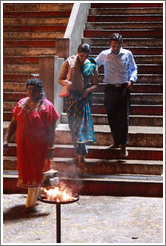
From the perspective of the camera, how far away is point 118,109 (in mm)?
5441

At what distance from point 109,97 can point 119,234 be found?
1975 mm

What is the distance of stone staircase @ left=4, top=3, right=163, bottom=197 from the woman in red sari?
581mm

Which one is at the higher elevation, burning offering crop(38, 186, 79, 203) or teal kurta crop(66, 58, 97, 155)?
teal kurta crop(66, 58, 97, 155)

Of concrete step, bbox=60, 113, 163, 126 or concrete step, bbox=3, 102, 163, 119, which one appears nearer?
concrete step, bbox=60, 113, 163, 126

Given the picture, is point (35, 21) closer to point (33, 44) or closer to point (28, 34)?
point (28, 34)

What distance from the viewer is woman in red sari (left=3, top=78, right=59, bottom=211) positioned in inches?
82.6

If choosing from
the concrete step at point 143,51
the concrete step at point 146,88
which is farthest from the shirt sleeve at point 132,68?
the concrete step at point 143,51

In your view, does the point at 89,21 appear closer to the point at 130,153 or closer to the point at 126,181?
the point at 130,153

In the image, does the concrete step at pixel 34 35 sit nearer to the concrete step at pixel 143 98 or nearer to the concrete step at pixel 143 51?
the concrete step at pixel 143 51

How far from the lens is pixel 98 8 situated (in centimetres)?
1047

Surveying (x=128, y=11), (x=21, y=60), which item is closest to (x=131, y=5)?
Result: (x=128, y=11)

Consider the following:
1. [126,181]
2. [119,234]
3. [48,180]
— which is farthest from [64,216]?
[48,180]

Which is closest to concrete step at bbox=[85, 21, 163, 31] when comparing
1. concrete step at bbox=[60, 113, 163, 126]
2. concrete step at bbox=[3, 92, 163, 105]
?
concrete step at bbox=[3, 92, 163, 105]

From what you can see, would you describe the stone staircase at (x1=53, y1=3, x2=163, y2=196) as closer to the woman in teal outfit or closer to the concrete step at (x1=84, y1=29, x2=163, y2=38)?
the concrete step at (x1=84, y1=29, x2=163, y2=38)
